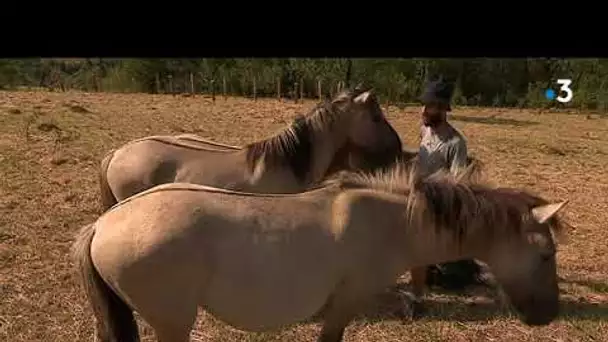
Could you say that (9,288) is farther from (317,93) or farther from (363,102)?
(317,93)

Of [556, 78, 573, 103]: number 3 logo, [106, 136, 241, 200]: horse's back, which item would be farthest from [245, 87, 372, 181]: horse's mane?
[556, 78, 573, 103]: number 3 logo

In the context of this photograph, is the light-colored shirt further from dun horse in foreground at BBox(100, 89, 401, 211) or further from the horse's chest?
dun horse in foreground at BBox(100, 89, 401, 211)

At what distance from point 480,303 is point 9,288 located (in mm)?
4066

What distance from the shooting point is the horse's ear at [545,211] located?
126 inches

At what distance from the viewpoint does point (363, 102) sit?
5.24m

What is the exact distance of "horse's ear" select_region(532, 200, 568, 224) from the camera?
126 inches

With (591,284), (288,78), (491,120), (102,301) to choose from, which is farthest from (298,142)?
(288,78)

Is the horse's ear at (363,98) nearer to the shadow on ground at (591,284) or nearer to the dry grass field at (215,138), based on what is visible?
the dry grass field at (215,138)

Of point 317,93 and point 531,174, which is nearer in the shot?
point 531,174

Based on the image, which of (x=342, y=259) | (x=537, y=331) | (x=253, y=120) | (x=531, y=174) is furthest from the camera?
(x=253, y=120)

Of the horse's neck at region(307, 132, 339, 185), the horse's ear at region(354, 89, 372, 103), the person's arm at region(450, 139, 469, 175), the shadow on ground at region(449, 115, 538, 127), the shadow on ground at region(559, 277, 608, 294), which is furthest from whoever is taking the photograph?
the shadow on ground at region(449, 115, 538, 127)
